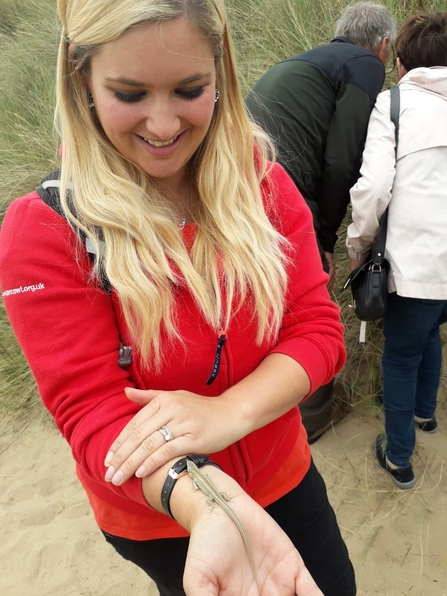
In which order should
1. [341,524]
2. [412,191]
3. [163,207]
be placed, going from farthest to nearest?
[341,524] < [412,191] < [163,207]

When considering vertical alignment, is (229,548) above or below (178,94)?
below

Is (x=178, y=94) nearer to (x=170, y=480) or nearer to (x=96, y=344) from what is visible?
(x=96, y=344)

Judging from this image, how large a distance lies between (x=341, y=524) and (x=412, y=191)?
1.70 meters

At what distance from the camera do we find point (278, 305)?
132 cm

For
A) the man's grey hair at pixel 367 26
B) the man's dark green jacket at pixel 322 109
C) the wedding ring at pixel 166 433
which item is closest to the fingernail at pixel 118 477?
the wedding ring at pixel 166 433

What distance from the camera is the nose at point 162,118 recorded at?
1.17 meters

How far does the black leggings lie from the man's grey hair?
2.30 meters

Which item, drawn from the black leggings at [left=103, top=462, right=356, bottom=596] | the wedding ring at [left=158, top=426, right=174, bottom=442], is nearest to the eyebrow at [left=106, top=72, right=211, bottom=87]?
the wedding ring at [left=158, top=426, right=174, bottom=442]

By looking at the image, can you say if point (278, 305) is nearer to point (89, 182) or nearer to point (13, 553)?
point (89, 182)

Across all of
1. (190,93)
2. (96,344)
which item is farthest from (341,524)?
(190,93)

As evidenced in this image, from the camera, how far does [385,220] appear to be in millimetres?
2357

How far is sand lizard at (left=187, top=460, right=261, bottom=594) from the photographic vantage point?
100 cm

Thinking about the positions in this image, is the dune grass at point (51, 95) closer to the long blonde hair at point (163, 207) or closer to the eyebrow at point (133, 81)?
the long blonde hair at point (163, 207)

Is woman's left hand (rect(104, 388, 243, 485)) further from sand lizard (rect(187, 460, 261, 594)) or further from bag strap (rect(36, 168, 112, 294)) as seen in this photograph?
bag strap (rect(36, 168, 112, 294))
